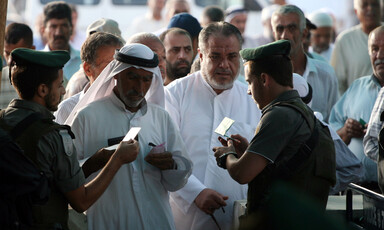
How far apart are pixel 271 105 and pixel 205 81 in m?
1.87

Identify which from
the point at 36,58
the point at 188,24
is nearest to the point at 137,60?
the point at 36,58

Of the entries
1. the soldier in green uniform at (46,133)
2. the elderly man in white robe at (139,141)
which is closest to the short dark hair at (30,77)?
the soldier in green uniform at (46,133)

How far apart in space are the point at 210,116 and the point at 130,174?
1.30 metres

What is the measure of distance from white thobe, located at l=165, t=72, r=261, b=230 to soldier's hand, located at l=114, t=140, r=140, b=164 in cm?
117

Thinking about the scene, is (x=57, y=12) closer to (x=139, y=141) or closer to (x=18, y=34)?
(x=18, y=34)

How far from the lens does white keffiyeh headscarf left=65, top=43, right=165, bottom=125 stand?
14.9ft

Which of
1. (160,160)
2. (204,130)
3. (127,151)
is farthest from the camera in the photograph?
(204,130)

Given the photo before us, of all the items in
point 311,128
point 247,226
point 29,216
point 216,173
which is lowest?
point 216,173

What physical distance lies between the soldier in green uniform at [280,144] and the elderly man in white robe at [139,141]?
28.7 inches

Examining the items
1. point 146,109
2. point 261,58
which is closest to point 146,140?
point 146,109

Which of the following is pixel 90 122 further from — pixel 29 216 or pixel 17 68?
pixel 29 216

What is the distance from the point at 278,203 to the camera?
1520 millimetres

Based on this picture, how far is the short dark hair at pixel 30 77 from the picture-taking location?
3.72 metres

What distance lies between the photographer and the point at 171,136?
4703 mm
